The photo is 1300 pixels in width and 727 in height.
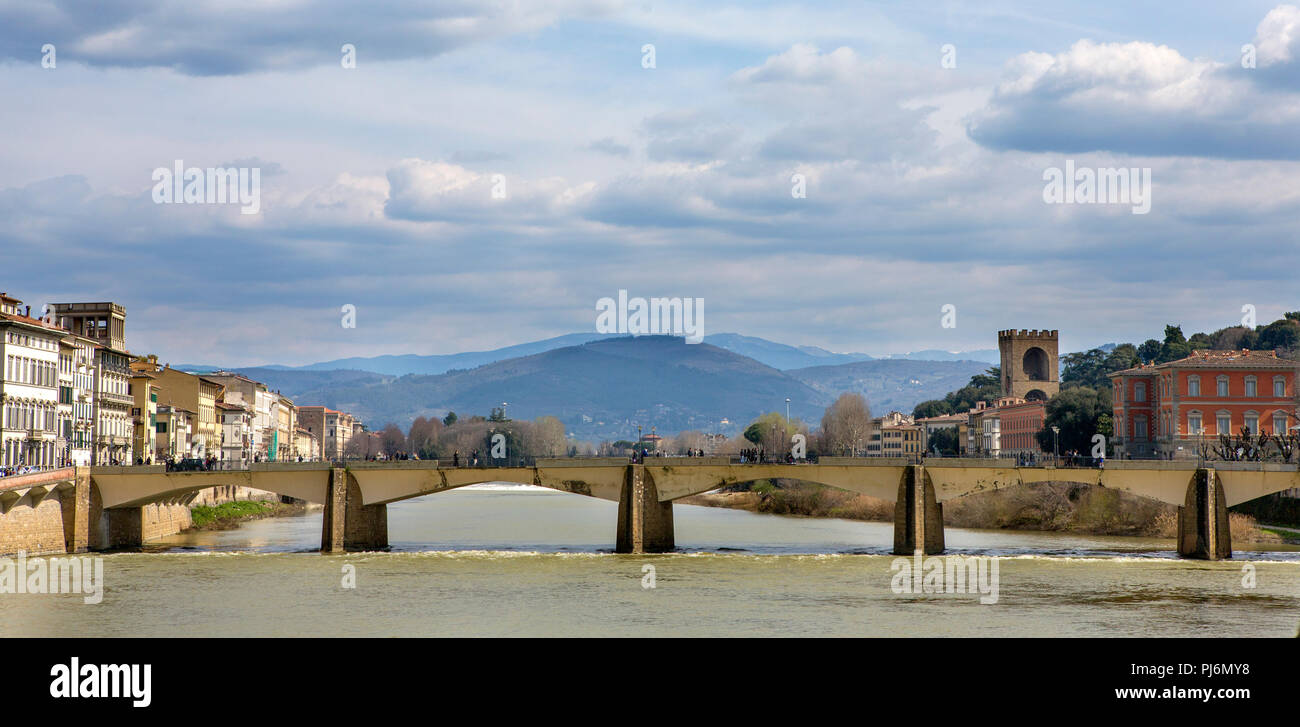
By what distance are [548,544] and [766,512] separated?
4056cm

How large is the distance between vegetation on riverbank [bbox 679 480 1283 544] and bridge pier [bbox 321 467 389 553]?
39092mm

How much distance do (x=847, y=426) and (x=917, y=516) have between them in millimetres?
89621

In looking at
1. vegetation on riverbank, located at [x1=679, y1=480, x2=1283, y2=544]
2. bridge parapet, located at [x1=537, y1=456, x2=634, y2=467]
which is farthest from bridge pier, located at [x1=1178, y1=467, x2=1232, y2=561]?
bridge parapet, located at [x1=537, y1=456, x2=634, y2=467]

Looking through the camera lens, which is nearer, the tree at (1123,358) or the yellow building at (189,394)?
the yellow building at (189,394)

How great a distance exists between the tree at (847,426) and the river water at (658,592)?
73075 millimetres

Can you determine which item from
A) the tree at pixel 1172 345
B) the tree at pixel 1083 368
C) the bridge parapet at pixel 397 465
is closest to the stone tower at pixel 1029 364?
the tree at pixel 1083 368

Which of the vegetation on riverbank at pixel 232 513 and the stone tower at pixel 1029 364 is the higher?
the stone tower at pixel 1029 364

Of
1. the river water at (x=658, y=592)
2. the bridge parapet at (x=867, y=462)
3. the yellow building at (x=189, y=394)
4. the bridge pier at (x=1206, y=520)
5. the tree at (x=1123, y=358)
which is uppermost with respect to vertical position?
the tree at (x=1123, y=358)

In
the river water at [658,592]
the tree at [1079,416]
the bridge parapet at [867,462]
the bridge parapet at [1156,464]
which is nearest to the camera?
the river water at [658,592]

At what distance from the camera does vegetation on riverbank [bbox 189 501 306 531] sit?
79.3 metres

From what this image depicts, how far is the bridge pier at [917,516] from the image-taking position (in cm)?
5775

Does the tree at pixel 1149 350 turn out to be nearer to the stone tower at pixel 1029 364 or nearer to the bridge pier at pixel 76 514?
the stone tower at pixel 1029 364

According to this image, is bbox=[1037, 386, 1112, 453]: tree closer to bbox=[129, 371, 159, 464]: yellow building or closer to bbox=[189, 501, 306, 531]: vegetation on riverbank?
bbox=[189, 501, 306, 531]: vegetation on riverbank

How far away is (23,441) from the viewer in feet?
203
